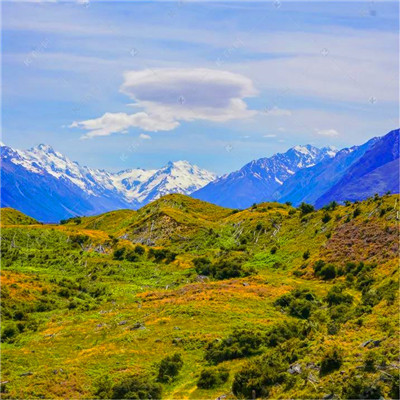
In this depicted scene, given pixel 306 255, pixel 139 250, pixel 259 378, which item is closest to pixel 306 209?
pixel 306 255

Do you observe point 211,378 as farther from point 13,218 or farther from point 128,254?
point 13,218

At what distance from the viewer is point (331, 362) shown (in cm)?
3366

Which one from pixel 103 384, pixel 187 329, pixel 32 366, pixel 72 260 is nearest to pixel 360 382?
pixel 103 384

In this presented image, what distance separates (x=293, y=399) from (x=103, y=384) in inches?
667

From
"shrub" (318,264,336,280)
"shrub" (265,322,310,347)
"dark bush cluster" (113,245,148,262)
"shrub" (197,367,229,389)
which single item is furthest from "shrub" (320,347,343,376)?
"dark bush cluster" (113,245,148,262)

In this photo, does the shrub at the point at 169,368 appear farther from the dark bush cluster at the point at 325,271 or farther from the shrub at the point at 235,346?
the dark bush cluster at the point at 325,271

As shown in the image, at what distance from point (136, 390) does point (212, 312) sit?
2295cm

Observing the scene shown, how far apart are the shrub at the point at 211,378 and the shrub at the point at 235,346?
4542mm

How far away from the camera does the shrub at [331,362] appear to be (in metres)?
33.4

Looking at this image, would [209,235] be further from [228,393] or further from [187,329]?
[228,393]

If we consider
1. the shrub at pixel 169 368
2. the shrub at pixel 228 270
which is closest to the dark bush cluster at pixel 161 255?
the shrub at pixel 228 270

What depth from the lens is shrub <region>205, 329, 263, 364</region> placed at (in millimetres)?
45000

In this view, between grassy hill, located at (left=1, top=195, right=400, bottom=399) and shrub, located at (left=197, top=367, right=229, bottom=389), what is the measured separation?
12 centimetres

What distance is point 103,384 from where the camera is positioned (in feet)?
126
